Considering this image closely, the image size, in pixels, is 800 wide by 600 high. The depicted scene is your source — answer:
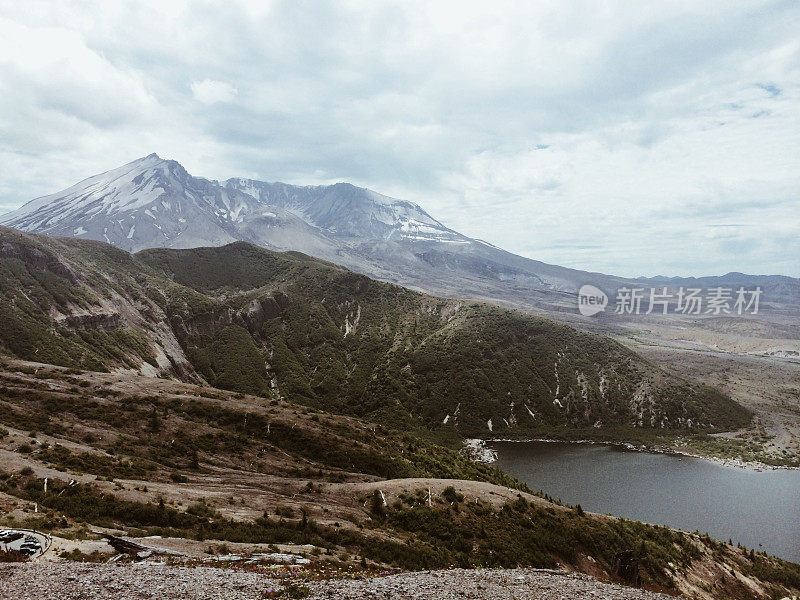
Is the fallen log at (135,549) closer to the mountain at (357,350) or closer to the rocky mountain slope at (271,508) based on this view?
the rocky mountain slope at (271,508)

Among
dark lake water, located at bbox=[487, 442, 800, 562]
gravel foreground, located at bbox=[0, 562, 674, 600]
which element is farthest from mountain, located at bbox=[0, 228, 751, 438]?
gravel foreground, located at bbox=[0, 562, 674, 600]

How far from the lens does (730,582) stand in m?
35.7

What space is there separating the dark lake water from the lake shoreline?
6.37 feet

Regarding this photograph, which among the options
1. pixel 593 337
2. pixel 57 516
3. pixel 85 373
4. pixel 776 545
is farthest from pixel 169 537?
pixel 593 337

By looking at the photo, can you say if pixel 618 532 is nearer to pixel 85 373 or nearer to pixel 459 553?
pixel 459 553

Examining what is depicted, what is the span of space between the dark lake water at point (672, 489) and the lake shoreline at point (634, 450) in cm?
194

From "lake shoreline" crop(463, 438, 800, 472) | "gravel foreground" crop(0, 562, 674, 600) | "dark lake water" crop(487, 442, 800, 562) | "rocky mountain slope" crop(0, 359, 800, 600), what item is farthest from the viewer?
"lake shoreline" crop(463, 438, 800, 472)

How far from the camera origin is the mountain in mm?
96875

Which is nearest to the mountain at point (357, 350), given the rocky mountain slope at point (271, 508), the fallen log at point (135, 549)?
the rocky mountain slope at point (271, 508)

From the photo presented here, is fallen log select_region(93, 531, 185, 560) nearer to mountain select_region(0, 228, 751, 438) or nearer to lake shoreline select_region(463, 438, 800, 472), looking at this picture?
lake shoreline select_region(463, 438, 800, 472)

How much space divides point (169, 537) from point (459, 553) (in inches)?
715

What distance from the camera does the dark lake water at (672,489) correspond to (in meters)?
58.0

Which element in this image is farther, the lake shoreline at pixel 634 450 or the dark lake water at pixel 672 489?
the lake shoreline at pixel 634 450

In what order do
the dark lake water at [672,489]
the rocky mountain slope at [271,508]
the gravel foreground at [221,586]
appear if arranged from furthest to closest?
the dark lake water at [672,489]
the rocky mountain slope at [271,508]
the gravel foreground at [221,586]
